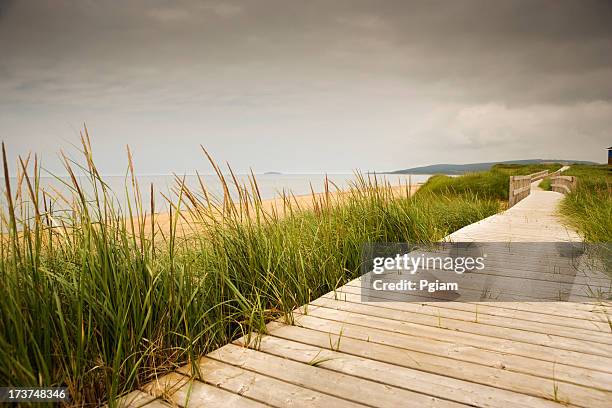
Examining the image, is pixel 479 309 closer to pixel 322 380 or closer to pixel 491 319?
pixel 491 319

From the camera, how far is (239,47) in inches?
875

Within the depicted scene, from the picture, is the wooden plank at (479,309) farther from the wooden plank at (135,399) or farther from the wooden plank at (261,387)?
the wooden plank at (135,399)

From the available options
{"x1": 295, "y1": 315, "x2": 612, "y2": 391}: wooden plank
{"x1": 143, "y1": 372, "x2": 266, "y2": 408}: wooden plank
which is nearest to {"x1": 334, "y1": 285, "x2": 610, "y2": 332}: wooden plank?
{"x1": 295, "y1": 315, "x2": 612, "y2": 391}: wooden plank

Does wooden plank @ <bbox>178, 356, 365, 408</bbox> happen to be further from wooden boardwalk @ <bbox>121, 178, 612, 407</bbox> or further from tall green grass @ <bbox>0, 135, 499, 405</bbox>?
tall green grass @ <bbox>0, 135, 499, 405</bbox>

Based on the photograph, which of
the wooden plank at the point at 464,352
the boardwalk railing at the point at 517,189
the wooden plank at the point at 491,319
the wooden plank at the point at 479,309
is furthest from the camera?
the boardwalk railing at the point at 517,189

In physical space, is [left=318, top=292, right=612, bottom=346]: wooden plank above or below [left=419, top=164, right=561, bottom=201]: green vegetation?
below

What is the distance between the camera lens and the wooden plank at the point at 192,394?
1.23 metres

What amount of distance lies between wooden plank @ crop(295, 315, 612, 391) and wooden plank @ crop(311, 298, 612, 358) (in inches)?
8.2

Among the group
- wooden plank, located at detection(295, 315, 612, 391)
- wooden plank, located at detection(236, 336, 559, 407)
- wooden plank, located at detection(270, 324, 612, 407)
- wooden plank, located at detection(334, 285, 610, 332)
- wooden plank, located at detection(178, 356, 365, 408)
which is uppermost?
wooden plank, located at detection(178, 356, 365, 408)

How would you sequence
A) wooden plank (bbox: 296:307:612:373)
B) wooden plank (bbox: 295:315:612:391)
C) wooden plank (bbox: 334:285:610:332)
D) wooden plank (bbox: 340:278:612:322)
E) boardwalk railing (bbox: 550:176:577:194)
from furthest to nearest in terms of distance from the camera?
boardwalk railing (bbox: 550:176:577:194) → wooden plank (bbox: 340:278:612:322) → wooden plank (bbox: 334:285:610:332) → wooden plank (bbox: 296:307:612:373) → wooden plank (bbox: 295:315:612:391)

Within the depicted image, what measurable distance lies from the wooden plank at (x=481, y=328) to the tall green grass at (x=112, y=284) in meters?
0.35

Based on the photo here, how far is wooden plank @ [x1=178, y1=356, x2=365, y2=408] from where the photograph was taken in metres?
1.24

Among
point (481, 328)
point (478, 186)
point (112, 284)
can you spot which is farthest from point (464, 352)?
point (478, 186)

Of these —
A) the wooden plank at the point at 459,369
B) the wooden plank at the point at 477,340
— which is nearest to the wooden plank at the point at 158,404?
the wooden plank at the point at 459,369
